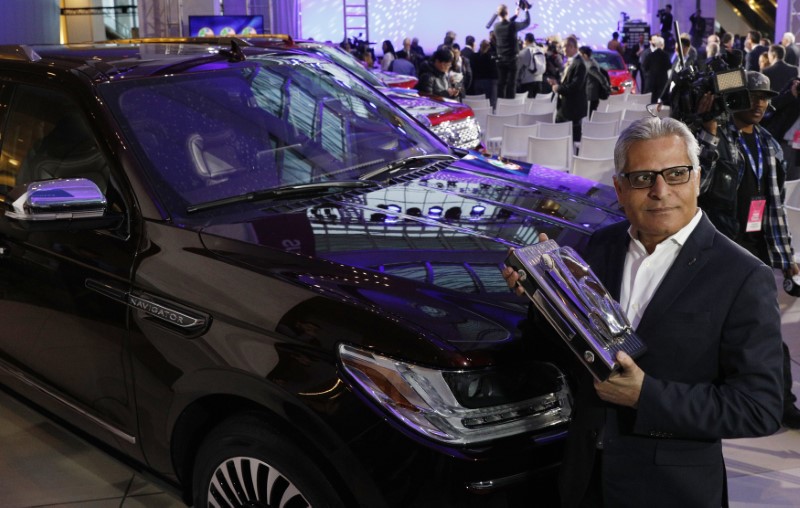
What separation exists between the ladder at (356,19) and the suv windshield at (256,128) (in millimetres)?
25113

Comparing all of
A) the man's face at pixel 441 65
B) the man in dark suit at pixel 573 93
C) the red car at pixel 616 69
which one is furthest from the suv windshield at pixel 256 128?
the red car at pixel 616 69

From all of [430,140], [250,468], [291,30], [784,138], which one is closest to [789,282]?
[430,140]

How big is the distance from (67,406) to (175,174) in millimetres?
940

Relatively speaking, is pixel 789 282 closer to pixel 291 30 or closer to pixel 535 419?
pixel 535 419

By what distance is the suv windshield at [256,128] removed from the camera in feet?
10.1

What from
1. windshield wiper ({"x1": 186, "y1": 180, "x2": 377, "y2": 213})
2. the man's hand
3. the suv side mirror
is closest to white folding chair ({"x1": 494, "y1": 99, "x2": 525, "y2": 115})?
windshield wiper ({"x1": 186, "y1": 180, "x2": 377, "y2": 213})

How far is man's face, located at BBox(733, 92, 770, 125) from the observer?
151 inches

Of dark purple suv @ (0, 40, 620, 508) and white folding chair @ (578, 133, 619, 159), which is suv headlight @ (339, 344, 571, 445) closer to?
dark purple suv @ (0, 40, 620, 508)

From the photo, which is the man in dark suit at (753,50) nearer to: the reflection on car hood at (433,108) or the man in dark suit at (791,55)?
the man in dark suit at (791,55)

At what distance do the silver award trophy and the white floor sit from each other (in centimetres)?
197

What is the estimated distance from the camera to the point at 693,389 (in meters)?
1.99

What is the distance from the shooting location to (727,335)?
1998 millimetres

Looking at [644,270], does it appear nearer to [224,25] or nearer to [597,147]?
[597,147]

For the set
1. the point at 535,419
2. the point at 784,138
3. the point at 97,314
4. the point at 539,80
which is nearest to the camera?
the point at 535,419
